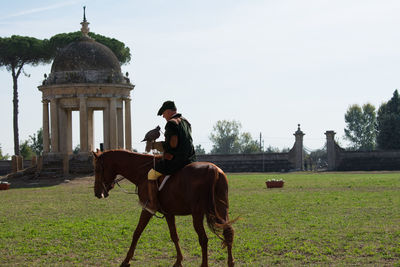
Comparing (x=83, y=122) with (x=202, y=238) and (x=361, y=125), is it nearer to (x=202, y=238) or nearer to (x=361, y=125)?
(x=202, y=238)

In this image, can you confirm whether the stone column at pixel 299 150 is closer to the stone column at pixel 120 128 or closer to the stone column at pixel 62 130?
the stone column at pixel 120 128

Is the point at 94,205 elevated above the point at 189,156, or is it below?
below

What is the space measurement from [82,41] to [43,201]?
24.4m

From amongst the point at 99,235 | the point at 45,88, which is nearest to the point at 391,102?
the point at 45,88

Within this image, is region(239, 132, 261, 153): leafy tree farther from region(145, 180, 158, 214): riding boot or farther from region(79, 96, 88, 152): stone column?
region(145, 180, 158, 214): riding boot

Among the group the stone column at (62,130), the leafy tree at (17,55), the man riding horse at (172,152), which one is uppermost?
the leafy tree at (17,55)

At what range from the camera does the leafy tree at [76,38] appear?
63688 mm

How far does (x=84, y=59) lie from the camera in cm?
4591

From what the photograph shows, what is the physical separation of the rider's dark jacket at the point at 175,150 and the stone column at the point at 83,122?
118 feet

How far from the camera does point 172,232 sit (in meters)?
11.1

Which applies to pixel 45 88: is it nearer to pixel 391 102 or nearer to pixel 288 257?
pixel 288 257

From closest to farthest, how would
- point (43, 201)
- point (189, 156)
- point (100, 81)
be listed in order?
point (189, 156)
point (43, 201)
point (100, 81)

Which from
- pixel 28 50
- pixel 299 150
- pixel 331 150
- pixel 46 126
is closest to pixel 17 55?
pixel 28 50

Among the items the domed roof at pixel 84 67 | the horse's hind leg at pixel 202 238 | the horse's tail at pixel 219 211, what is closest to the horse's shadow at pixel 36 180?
the domed roof at pixel 84 67
